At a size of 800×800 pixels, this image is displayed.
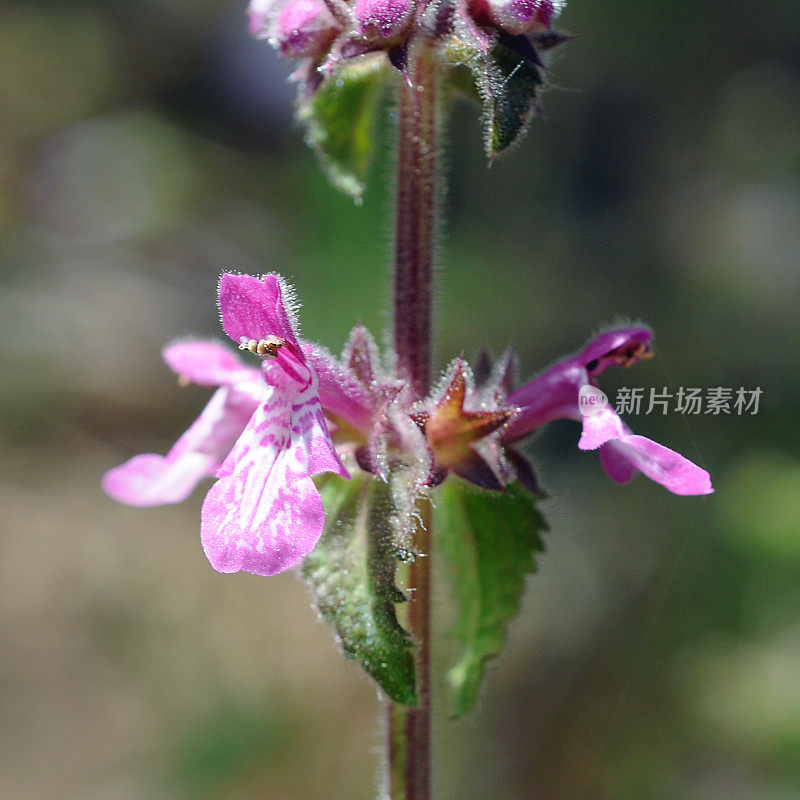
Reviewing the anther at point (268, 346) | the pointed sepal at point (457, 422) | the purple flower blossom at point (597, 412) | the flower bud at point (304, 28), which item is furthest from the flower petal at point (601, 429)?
the flower bud at point (304, 28)

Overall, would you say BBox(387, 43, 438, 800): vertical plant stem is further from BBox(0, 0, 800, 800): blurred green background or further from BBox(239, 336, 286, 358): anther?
BBox(0, 0, 800, 800): blurred green background

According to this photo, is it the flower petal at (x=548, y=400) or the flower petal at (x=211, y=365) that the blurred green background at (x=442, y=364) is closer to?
the flower petal at (x=548, y=400)

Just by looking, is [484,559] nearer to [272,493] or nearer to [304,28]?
[272,493]

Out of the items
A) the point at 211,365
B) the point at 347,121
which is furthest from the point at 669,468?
the point at 347,121

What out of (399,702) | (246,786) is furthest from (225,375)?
(246,786)

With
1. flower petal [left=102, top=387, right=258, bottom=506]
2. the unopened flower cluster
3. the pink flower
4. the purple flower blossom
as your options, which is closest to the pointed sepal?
the purple flower blossom

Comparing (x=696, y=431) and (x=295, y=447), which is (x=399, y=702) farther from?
(x=696, y=431)
